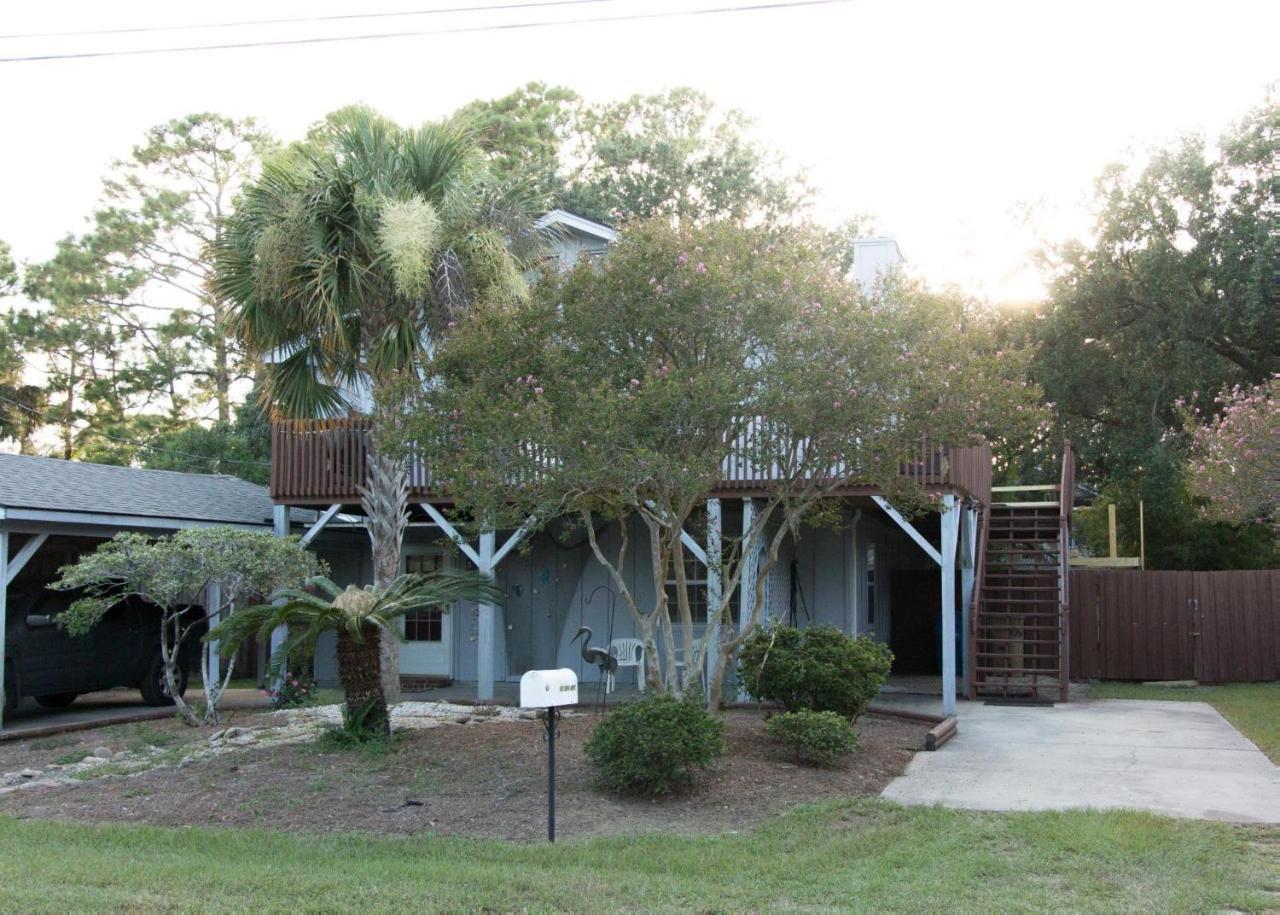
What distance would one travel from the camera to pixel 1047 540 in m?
17.6

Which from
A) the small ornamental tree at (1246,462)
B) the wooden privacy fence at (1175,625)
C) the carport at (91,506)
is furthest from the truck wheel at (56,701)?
the small ornamental tree at (1246,462)

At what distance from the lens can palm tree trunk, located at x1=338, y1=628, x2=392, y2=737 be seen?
34.6ft

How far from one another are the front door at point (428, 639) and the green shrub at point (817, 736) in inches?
396

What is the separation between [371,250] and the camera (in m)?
13.3

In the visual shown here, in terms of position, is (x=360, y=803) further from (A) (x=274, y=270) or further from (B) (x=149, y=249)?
(B) (x=149, y=249)

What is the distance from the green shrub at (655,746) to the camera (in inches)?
331

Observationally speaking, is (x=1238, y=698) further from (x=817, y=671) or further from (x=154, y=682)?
(x=154, y=682)

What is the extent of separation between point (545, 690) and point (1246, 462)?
405 inches

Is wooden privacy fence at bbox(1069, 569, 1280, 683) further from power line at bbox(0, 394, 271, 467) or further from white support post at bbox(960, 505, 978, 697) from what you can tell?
power line at bbox(0, 394, 271, 467)

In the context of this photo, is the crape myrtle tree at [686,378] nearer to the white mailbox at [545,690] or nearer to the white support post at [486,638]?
the white mailbox at [545,690]

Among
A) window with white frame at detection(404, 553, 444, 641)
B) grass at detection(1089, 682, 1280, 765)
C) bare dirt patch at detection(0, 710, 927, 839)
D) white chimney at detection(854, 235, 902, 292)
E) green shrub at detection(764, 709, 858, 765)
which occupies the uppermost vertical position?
white chimney at detection(854, 235, 902, 292)

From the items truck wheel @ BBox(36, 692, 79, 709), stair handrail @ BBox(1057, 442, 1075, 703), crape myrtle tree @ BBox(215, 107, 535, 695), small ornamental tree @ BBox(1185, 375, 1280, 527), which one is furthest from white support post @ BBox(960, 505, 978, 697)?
truck wheel @ BBox(36, 692, 79, 709)

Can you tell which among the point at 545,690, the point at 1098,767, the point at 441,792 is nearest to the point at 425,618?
the point at 441,792

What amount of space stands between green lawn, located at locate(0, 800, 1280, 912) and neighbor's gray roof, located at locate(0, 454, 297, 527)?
664cm
